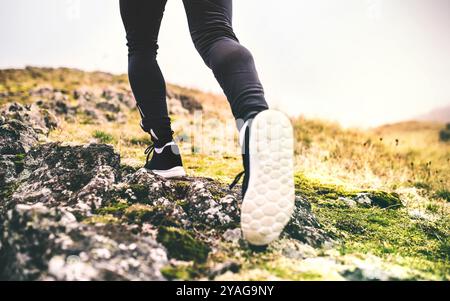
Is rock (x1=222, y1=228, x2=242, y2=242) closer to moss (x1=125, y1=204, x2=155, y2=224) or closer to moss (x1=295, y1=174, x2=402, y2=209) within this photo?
moss (x1=125, y1=204, x2=155, y2=224)

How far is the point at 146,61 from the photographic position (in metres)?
2.34

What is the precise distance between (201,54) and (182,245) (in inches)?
34.9

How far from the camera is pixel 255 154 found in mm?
1734

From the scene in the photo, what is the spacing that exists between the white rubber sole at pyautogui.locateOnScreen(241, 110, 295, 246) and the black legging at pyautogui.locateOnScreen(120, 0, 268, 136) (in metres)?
0.13

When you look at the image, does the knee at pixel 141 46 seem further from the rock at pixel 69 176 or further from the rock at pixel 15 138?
the rock at pixel 15 138

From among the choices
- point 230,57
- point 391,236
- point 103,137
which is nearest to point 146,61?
point 230,57

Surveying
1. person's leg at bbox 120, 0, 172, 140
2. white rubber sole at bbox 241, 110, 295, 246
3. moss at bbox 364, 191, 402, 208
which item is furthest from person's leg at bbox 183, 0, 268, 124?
moss at bbox 364, 191, 402, 208

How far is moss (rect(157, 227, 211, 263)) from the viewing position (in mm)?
1775

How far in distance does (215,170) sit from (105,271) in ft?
7.67

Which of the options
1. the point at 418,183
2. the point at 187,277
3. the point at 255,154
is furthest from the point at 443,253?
the point at 418,183

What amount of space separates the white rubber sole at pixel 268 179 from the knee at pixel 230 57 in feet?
0.91

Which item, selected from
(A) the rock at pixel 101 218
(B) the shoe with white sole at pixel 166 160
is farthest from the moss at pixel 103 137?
(B) the shoe with white sole at pixel 166 160

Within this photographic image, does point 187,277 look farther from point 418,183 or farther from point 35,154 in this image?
point 418,183

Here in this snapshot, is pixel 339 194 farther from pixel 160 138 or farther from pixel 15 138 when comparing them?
pixel 15 138
